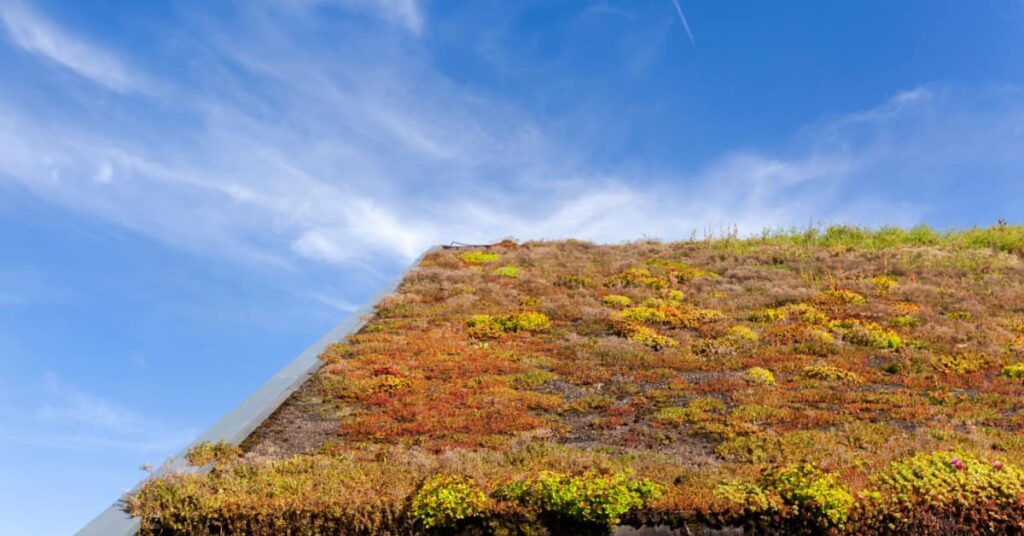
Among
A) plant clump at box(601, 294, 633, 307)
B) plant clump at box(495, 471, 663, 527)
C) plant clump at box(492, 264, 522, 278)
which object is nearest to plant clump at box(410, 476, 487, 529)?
plant clump at box(495, 471, 663, 527)

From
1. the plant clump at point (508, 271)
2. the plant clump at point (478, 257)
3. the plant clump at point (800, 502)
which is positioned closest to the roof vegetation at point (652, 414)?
the plant clump at point (800, 502)

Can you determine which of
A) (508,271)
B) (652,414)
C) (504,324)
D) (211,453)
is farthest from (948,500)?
(508,271)

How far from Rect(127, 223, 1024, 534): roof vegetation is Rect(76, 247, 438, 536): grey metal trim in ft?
1.01

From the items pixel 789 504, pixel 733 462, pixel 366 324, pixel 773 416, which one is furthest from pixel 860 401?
pixel 366 324

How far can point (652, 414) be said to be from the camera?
14.5 meters

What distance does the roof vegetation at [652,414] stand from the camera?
31.5ft

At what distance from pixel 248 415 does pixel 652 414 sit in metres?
7.95

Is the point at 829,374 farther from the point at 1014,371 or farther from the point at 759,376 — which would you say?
the point at 1014,371

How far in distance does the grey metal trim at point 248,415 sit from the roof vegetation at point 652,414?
1.01 ft

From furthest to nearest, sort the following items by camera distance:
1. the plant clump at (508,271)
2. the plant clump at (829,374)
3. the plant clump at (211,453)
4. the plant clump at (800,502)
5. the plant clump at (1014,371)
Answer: the plant clump at (508,271) < the plant clump at (1014,371) < the plant clump at (829,374) < the plant clump at (211,453) < the plant clump at (800,502)

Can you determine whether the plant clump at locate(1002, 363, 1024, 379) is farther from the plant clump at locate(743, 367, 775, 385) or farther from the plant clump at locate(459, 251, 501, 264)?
the plant clump at locate(459, 251, 501, 264)

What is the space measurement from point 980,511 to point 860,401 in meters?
5.59

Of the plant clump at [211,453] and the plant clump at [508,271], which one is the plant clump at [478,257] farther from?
the plant clump at [211,453]

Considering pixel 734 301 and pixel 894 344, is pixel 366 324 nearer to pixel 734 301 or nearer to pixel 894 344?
pixel 734 301
